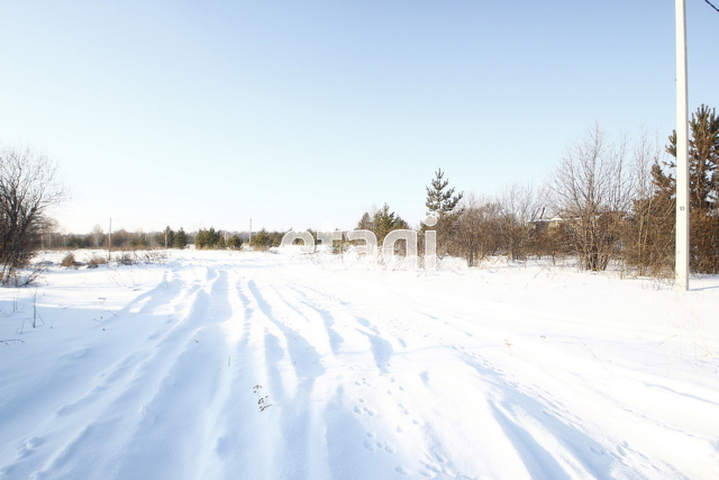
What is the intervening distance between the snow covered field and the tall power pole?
1.59 meters

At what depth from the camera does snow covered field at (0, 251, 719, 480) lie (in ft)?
5.61

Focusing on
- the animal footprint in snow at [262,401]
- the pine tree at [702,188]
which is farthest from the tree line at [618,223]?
the animal footprint in snow at [262,401]

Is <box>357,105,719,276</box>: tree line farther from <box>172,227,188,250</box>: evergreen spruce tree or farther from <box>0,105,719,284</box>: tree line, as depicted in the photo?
<box>172,227,188,250</box>: evergreen spruce tree

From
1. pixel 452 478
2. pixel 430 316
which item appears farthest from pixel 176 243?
pixel 452 478

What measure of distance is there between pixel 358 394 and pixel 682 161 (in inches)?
341

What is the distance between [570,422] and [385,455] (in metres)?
1.43

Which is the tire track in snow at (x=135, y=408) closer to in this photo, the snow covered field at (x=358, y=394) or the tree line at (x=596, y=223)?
the snow covered field at (x=358, y=394)

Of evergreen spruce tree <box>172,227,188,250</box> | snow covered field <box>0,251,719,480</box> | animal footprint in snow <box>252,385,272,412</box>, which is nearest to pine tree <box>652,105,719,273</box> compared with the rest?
snow covered field <box>0,251,719,480</box>

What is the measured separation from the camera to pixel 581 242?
11.0m

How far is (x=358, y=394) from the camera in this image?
245 cm

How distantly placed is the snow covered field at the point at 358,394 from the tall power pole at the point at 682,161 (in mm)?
1585

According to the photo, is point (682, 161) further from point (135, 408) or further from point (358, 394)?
point (135, 408)

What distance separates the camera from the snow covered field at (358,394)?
1709 millimetres

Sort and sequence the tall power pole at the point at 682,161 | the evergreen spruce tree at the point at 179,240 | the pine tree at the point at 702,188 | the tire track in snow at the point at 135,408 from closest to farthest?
the tire track in snow at the point at 135,408 < the tall power pole at the point at 682,161 < the pine tree at the point at 702,188 < the evergreen spruce tree at the point at 179,240
